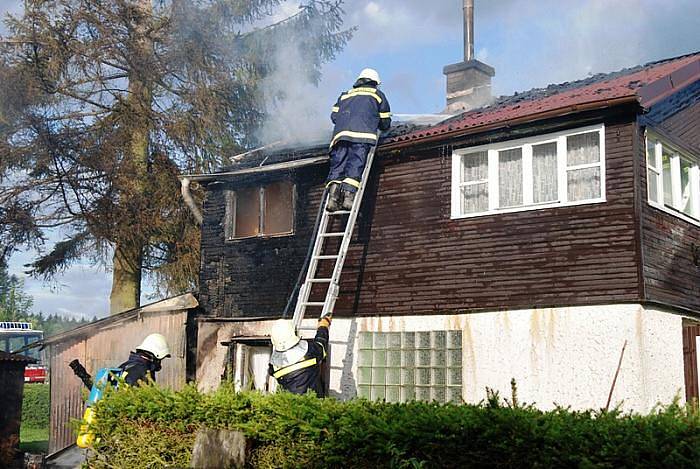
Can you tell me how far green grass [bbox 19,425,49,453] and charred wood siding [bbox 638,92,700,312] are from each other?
13110 mm

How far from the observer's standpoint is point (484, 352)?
476 inches

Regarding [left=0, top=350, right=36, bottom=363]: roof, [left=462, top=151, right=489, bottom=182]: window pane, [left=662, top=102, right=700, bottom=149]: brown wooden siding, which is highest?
[left=662, top=102, right=700, bottom=149]: brown wooden siding

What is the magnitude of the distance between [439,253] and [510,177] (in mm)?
1486

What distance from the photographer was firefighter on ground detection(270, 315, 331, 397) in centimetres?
997

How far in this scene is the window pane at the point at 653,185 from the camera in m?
11.8

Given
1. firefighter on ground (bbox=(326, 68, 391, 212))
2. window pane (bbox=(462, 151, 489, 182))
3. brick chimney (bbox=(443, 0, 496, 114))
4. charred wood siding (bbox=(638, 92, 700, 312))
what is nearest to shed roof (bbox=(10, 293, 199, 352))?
firefighter on ground (bbox=(326, 68, 391, 212))

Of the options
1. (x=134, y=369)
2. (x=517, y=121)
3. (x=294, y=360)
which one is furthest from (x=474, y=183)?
(x=134, y=369)

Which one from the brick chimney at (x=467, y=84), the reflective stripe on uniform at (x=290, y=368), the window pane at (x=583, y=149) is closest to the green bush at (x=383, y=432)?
the reflective stripe on uniform at (x=290, y=368)

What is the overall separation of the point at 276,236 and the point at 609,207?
5.72 meters

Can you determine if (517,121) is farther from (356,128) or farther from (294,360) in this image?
(294,360)

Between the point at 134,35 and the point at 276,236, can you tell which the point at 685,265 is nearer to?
the point at 276,236

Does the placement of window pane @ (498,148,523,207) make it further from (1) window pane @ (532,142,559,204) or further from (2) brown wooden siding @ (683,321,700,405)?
(2) brown wooden siding @ (683,321,700,405)

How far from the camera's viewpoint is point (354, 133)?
12.9m

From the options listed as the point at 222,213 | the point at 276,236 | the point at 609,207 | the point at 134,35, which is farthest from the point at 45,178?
the point at 609,207
